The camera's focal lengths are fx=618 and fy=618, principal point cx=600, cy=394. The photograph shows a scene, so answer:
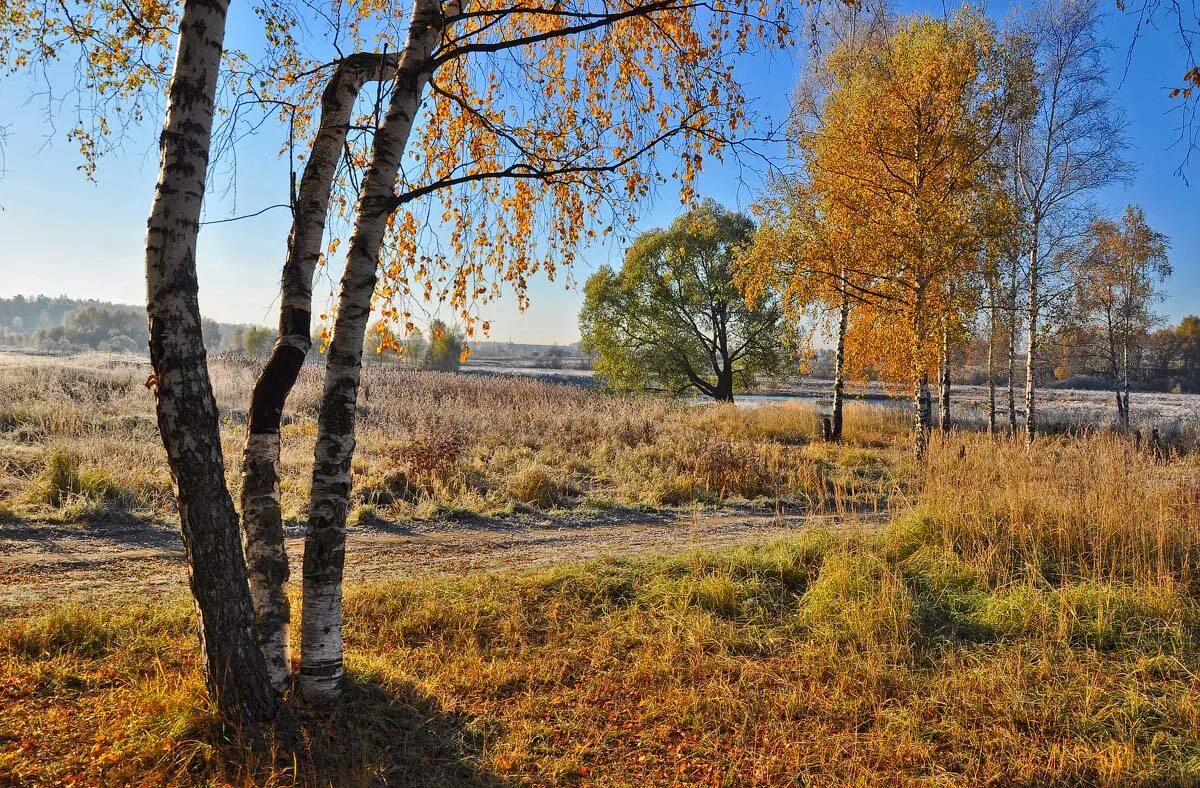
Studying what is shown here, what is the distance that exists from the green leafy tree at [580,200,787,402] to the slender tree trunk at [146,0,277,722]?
2191cm

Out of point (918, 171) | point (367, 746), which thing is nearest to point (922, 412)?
point (918, 171)

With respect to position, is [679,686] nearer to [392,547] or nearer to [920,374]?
[392,547]

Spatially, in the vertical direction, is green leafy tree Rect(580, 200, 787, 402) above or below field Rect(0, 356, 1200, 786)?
above

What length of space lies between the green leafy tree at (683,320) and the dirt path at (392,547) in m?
16.3

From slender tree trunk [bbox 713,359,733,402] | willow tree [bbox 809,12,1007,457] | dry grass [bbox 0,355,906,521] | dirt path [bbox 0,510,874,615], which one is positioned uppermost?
willow tree [bbox 809,12,1007,457]

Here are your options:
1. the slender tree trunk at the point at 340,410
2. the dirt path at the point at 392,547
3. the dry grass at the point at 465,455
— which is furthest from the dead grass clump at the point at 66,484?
the slender tree trunk at the point at 340,410

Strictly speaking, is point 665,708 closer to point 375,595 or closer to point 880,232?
point 375,595

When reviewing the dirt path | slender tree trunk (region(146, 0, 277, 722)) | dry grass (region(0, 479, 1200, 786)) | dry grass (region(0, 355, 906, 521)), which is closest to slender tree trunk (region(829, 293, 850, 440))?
dry grass (region(0, 355, 906, 521))

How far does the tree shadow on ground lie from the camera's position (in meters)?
2.71

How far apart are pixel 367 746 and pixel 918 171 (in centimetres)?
1348

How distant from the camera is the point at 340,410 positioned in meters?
3.19

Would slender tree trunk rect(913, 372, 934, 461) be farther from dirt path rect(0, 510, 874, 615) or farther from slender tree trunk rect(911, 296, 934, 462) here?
dirt path rect(0, 510, 874, 615)

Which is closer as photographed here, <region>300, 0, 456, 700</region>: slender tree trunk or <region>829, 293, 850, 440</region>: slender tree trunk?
<region>300, 0, 456, 700</region>: slender tree trunk

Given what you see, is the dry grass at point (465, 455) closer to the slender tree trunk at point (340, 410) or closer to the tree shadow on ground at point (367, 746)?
the tree shadow on ground at point (367, 746)
